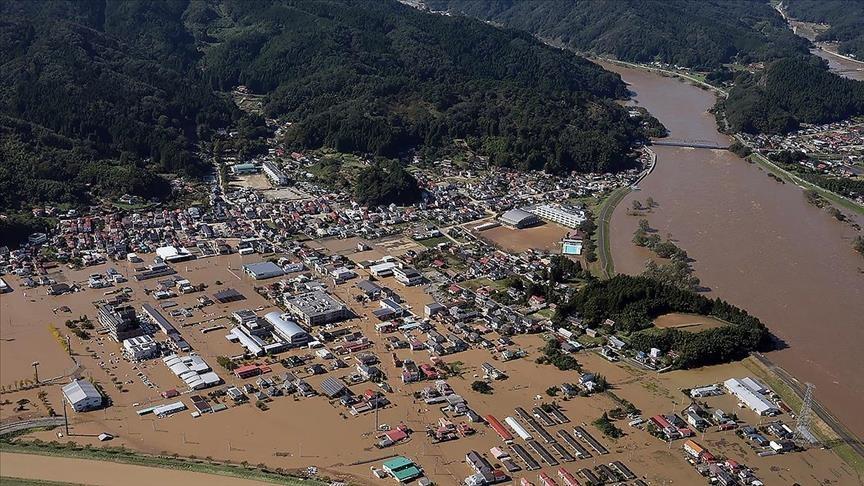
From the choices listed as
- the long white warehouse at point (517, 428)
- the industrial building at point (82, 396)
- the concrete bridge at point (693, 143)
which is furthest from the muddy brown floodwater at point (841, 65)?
the industrial building at point (82, 396)

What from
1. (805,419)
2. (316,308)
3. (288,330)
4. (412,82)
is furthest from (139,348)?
(412,82)

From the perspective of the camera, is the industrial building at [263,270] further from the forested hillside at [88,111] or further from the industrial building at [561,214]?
the industrial building at [561,214]

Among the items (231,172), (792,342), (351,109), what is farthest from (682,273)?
(351,109)

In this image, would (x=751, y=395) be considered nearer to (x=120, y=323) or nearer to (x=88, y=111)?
(x=120, y=323)

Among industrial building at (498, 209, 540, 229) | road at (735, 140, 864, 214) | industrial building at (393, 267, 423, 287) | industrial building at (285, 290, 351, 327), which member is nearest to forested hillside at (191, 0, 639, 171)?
road at (735, 140, 864, 214)

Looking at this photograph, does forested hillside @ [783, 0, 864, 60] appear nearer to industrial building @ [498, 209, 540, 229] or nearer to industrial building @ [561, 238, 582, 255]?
industrial building @ [498, 209, 540, 229]
